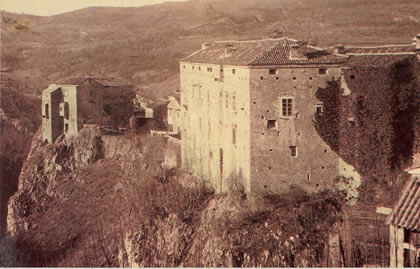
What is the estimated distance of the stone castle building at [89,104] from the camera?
24.6 metres

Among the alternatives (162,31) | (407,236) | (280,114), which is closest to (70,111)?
(162,31)

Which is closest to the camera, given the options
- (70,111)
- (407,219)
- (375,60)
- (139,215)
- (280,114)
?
(407,219)

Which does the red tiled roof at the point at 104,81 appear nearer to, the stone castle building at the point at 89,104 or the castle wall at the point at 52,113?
the stone castle building at the point at 89,104

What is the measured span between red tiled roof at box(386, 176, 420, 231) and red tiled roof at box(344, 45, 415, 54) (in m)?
6.69

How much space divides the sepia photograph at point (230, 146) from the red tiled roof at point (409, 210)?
0.9 inches

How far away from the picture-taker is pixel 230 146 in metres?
17.6

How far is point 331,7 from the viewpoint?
2075 cm

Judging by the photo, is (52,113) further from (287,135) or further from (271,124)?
(287,135)

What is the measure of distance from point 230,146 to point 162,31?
35.1 ft

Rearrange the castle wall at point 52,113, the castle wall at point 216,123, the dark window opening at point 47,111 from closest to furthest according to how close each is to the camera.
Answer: the castle wall at point 216,123 → the castle wall at point 52,113 → the dark window opening at point 47,111

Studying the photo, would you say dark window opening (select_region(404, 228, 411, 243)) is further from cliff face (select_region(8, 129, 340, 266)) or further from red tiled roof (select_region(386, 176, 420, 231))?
cliff face (select_region(8, 129, 340, 266))

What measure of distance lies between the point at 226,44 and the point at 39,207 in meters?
9.93

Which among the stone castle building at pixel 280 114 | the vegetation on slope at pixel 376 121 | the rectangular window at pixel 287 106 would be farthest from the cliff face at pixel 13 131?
the vegetation on slope at pixel 376 121

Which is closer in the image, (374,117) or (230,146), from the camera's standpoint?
(374,117)
